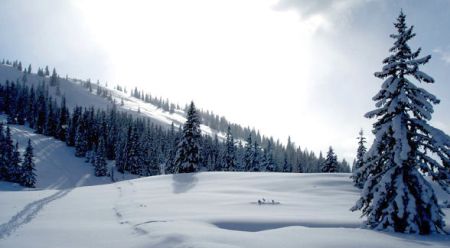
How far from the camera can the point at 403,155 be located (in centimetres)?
1338

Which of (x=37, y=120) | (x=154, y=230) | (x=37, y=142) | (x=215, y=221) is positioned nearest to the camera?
(x=154, y=230)

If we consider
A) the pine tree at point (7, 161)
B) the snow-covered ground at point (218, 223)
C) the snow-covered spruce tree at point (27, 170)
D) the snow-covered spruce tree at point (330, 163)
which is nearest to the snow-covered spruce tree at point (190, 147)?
the snow-covered ground at point (218, 223)

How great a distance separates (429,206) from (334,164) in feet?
168

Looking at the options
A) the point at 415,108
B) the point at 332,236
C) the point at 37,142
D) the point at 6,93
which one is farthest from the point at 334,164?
the point at 6,93

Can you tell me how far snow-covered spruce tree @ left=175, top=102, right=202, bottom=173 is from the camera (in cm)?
4962

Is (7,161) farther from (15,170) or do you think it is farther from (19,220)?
(19,220)

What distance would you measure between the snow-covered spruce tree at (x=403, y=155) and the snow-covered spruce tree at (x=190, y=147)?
35960 millimetres

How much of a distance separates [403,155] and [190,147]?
126ft

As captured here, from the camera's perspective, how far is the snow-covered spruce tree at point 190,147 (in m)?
49.6

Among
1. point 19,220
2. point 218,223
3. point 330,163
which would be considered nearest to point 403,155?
point 218,223

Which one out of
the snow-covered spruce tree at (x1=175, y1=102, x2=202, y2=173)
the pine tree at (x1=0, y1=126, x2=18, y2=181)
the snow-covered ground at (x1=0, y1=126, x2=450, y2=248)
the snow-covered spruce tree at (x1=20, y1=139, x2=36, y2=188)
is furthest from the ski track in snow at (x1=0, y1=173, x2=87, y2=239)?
the snow-covered spruce tree at (x1=20, y1=139, x2=36, y2=188)

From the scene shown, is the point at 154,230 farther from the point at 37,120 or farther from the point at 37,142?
the point at 37,120

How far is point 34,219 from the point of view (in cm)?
1695

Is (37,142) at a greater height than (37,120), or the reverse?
(37,120)
